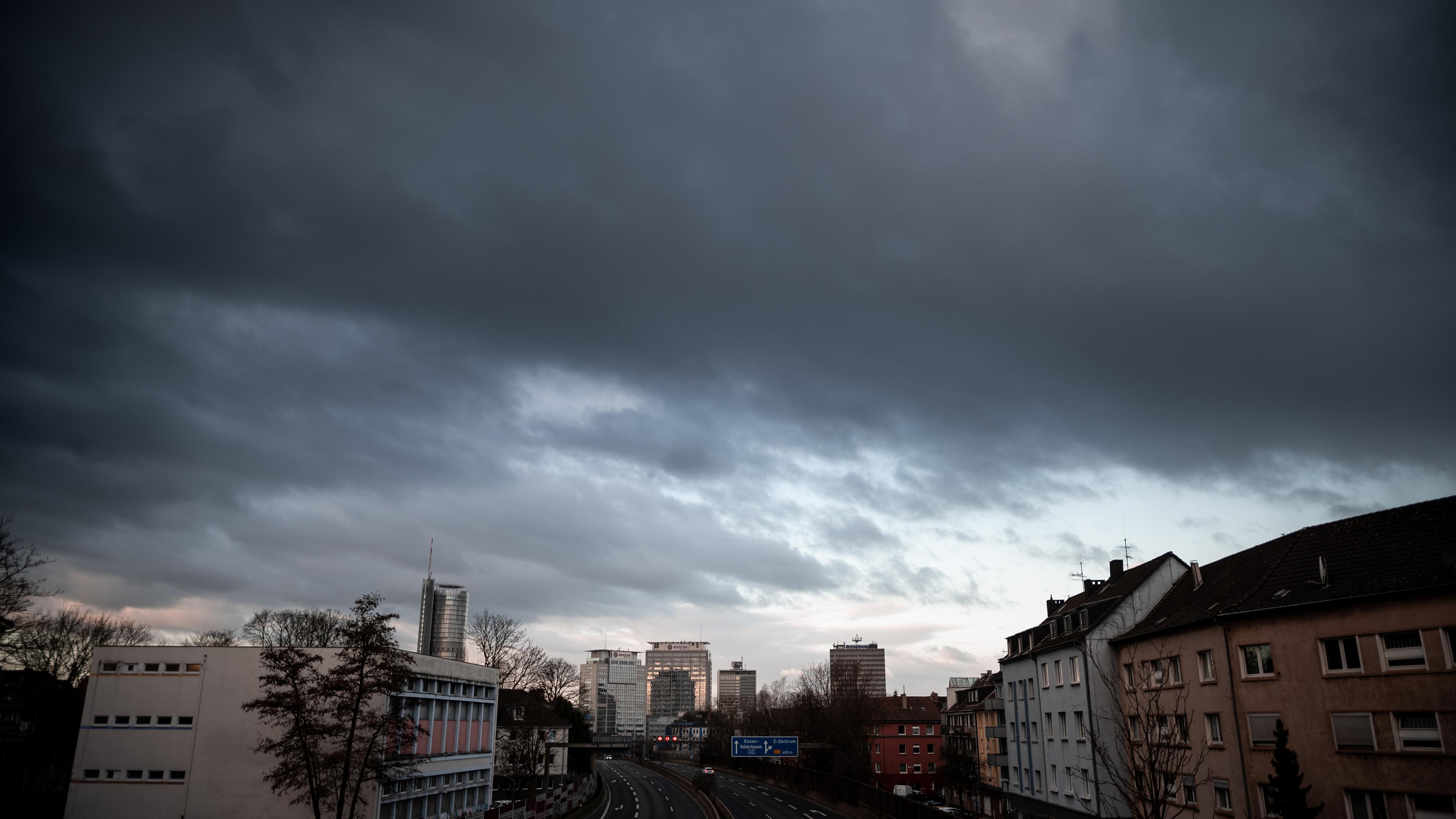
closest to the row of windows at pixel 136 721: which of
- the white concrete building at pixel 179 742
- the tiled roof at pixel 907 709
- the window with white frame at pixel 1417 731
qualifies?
the white concrete building at pixel 179 742

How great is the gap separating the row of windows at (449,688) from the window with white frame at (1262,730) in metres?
39.5

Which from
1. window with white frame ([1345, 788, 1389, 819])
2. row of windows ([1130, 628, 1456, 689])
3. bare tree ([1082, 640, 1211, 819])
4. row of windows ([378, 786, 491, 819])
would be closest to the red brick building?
row of windows ([378, 786, 491, 819])

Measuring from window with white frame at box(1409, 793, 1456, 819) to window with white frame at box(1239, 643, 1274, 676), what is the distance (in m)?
6.25

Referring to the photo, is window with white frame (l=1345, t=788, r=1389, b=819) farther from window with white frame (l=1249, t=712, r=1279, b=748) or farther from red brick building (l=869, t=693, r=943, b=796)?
red brick building (l=869, t=693, r=943, b=796)

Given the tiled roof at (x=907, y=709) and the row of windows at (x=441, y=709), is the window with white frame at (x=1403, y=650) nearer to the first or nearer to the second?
the row of windows at (x=441, y=709)

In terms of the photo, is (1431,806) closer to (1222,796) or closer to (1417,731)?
(1417,731)

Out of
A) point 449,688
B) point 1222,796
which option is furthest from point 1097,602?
point 449,688

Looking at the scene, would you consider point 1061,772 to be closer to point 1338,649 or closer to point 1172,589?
point 1172,589

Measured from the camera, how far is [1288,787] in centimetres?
2862

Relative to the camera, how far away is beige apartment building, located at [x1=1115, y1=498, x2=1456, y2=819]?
28.0 m

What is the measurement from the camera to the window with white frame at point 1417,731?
91.1ft

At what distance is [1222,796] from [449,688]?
144ft

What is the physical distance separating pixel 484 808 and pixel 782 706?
125 meters

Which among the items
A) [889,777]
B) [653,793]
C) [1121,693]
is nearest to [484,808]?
[653,793]
